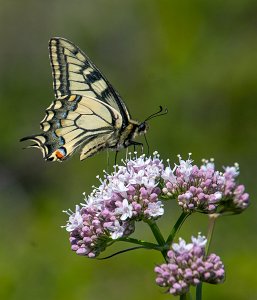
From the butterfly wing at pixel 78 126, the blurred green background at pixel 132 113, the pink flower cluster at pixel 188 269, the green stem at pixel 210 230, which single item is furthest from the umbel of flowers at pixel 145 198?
the blurred green background at pixel 132 113

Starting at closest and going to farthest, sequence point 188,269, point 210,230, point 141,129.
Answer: point 188,269 → point 210,230 → point 141,129

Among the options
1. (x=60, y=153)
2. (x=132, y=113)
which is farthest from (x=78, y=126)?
(x=132, y=113)

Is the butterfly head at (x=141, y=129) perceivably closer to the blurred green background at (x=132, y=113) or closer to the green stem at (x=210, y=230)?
the green stem at (x=210, y=230)

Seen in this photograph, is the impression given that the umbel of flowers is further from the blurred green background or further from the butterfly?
the blurred green background

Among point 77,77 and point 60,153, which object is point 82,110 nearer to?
point 77,77

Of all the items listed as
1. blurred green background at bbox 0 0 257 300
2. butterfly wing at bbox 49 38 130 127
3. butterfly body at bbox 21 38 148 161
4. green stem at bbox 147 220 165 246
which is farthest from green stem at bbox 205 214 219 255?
blurred green background at bbox 0 0 257 300

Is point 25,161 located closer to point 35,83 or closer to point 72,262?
point 35,83

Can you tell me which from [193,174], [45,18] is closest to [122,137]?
[193,174]
